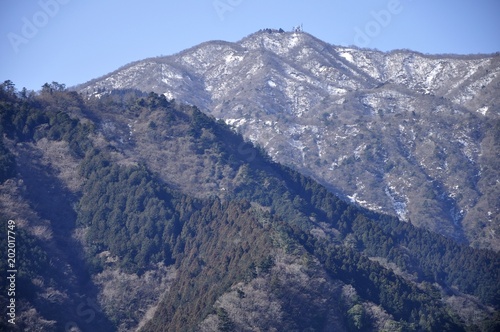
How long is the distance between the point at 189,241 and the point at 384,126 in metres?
81.7

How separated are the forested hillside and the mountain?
66.4 ft

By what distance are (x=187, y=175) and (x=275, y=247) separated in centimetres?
3198

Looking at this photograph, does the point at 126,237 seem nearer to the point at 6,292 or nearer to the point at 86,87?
the point at 6,292

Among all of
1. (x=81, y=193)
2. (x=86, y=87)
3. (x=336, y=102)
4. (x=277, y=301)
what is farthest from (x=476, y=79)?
(x=277, y=301)

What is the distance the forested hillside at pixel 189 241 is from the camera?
70125 mm

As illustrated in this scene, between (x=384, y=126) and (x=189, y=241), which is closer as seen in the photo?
(x=189, y=241)

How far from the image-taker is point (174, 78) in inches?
7741

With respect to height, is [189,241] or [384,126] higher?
[384,126]

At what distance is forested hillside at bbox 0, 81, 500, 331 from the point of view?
7012 cm

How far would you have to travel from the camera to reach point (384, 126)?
520ft

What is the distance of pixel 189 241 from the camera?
85.6 m

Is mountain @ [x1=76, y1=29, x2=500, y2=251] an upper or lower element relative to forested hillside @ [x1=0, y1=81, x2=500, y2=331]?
upper

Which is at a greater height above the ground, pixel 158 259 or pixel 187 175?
pixel 187 175

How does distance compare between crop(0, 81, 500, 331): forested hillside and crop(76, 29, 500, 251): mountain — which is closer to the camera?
crop(0, 81, 500, 331): forested hillside
